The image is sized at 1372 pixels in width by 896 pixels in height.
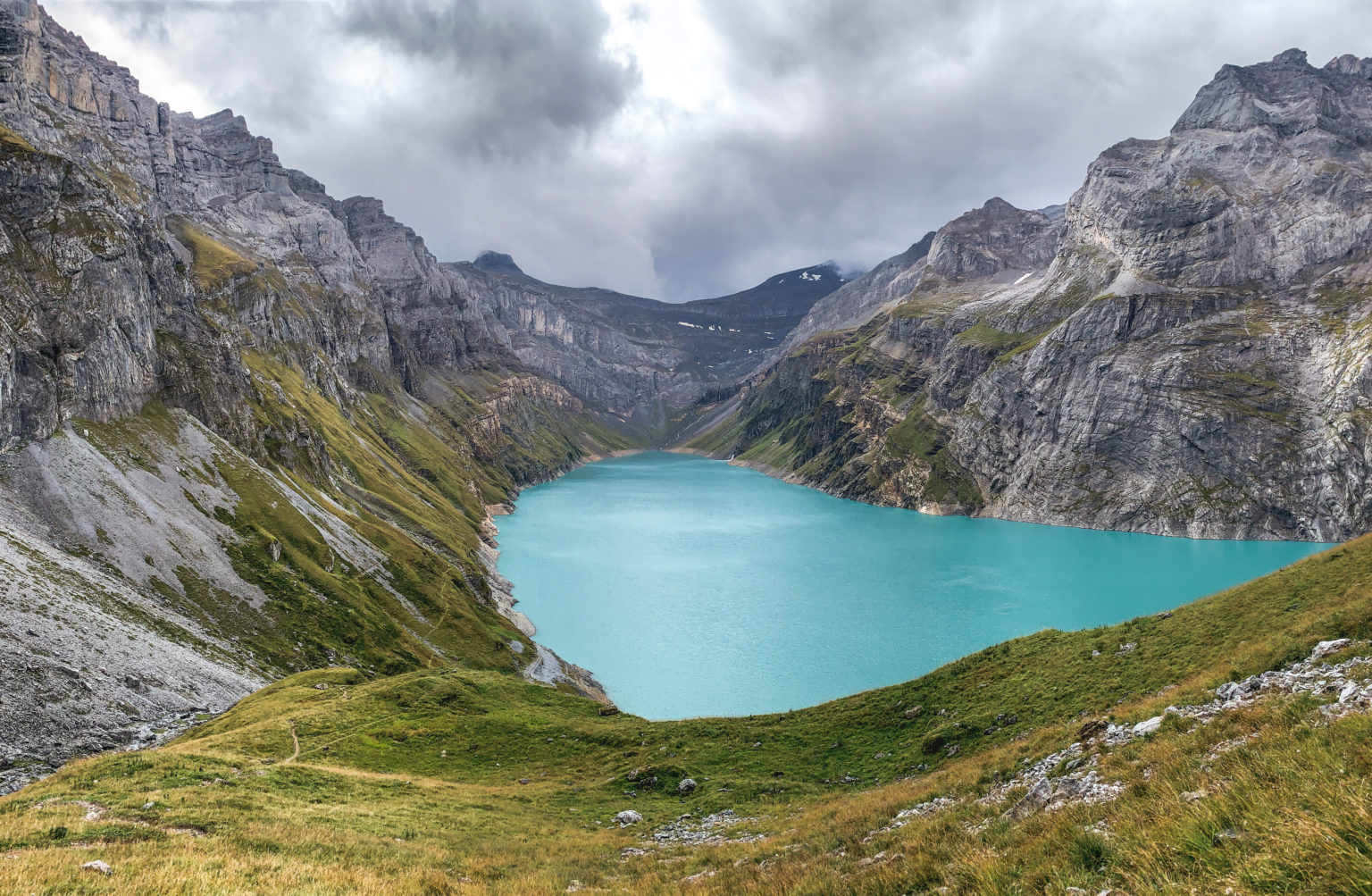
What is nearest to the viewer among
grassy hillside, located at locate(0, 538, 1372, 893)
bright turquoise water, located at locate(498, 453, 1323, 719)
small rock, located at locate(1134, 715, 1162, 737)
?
grassy hillside, located at locate(0, 538, 1372, 893)

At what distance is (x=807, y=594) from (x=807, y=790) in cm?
8071

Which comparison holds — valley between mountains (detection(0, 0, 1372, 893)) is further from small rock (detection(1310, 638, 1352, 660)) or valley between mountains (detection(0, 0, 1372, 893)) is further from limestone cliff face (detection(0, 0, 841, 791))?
limestone cliff face (detection(0, 0, 841, 791))

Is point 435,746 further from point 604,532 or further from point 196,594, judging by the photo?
point 604,532

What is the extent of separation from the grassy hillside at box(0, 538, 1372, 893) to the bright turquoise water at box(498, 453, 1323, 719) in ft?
105

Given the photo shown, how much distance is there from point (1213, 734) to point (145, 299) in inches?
4554

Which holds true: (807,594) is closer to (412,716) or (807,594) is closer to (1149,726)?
(412,716)

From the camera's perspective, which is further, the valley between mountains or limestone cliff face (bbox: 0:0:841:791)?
limestone cliff face (bbox: 0:0:841:791)

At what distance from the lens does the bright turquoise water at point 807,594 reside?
74.1m

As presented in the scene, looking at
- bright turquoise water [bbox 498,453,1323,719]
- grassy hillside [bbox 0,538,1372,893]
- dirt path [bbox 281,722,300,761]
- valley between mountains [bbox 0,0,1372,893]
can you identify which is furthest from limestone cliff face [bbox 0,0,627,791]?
bright turquoise water [bbox 498,453,1323,719]

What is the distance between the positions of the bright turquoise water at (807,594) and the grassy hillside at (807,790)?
31964 mm

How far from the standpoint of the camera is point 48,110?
159 m

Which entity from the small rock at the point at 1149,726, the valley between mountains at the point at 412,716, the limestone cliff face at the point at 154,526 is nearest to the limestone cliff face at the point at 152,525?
the limestone cliff face at the point at 154,526

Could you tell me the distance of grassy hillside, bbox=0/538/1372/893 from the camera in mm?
8727

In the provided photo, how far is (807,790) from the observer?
28.5 meters
